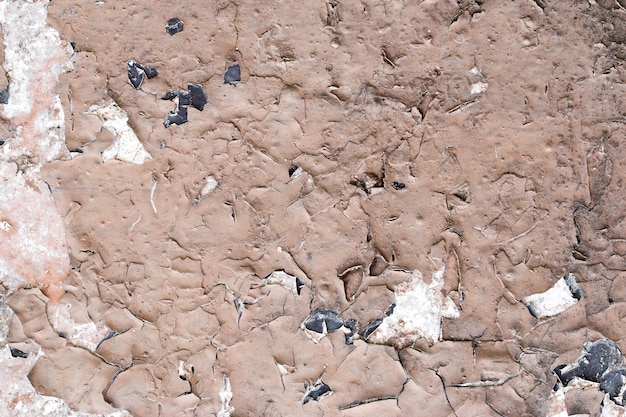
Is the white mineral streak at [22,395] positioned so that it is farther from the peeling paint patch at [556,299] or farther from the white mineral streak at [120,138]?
the peeling paint patch at [556,299]

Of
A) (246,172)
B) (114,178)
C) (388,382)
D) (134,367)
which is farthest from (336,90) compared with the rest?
(134,367)

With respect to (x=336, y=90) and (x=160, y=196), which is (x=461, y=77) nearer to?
(x=336, y=90)

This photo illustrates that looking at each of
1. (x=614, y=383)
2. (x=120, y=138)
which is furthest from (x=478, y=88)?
(x=120, y=138)

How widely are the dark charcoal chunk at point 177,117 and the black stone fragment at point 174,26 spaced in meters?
0.25

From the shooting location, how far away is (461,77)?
133cm

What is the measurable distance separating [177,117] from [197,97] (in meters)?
0.09

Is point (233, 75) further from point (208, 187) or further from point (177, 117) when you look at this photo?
point (208, 187)

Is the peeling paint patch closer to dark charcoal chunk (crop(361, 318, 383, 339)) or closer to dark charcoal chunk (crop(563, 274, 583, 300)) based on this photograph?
dark charcoal chunk (crop(563, 274, 583, 300))

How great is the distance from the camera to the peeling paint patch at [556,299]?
1325mm

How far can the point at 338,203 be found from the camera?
1.33 meters

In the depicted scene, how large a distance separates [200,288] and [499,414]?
107 centimetres

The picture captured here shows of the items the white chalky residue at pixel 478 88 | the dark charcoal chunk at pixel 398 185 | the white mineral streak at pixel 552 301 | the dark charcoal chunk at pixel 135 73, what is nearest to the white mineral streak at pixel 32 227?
the dark charcoal chunk at pixel 135 73

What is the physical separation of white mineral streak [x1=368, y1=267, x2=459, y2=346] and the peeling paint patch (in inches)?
9.9

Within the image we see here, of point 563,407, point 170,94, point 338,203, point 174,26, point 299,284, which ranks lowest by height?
point 563,407
